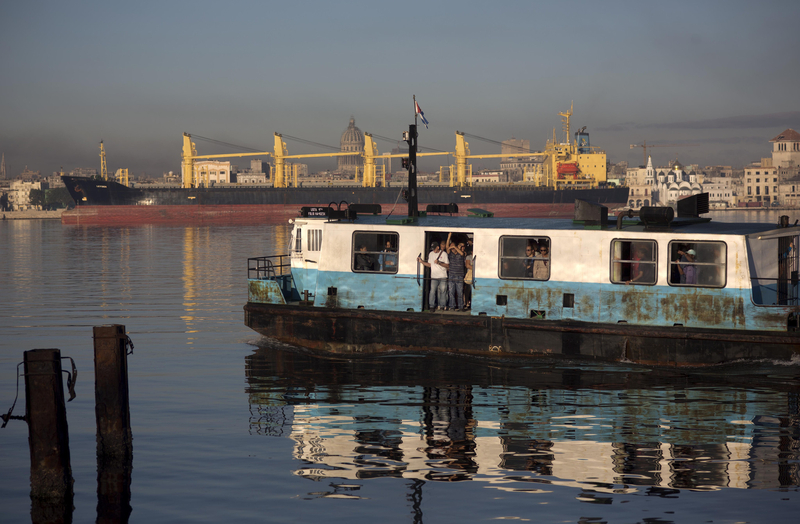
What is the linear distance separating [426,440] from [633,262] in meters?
6.48

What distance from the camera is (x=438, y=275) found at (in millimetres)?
16906

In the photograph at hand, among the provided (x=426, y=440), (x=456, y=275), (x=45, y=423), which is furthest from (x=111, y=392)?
(x=456, y=275)

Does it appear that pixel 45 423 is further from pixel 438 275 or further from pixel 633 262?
pixel 633 262

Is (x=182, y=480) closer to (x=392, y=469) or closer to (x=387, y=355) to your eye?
(x=392, y=469)

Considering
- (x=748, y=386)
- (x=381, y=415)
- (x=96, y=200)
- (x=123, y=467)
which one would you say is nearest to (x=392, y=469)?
(x=381, y=415)

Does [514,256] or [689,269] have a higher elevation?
[514,256]

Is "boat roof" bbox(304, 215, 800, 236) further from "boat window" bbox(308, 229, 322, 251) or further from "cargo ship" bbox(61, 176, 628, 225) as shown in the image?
"cargo ship" bbox(61, 176, 628, 225)

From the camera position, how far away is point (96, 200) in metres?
109

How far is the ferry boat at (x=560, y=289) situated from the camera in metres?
14.8

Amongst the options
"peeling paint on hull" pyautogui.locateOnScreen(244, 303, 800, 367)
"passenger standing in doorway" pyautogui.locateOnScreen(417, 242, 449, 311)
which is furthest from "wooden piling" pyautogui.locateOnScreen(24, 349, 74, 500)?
"passenger standing in doorway" pyautogui.locateOnScreen(417, 242, 449, 311)

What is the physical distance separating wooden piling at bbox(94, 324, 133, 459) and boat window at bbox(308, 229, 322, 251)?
8445 mm

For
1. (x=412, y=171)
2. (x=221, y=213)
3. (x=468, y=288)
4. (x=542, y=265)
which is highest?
(x=221, y=213)

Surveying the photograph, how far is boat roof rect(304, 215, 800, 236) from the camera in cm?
1510

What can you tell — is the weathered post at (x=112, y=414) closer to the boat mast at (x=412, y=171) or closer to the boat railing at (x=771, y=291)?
the boat mast at (x=412, y=171)
